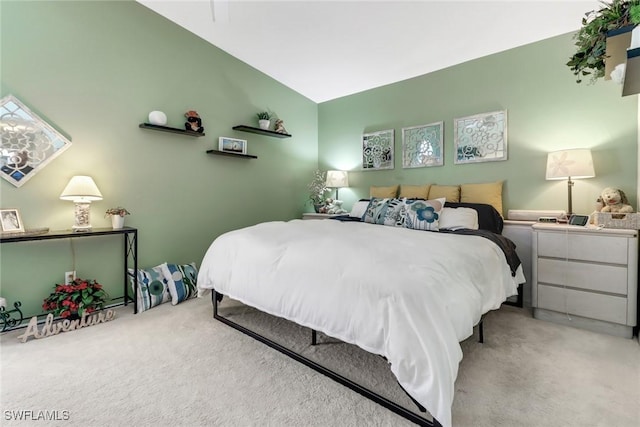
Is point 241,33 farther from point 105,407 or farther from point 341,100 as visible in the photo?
point 105,407

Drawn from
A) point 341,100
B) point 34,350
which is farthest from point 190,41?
point 34,350

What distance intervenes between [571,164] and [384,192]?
197 cm

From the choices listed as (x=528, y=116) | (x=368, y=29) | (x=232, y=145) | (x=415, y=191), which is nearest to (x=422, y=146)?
(x=415, y=191)

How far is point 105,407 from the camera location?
145 centimetres

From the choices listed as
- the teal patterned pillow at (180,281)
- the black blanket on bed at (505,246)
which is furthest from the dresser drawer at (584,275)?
the teal patterned pillow at (180,281)

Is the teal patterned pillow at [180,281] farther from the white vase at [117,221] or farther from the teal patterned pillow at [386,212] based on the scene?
the teal patterned pillow at [386,212]

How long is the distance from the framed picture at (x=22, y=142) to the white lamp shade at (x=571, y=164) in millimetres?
4426

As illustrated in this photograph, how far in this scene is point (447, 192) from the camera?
3.44 meters

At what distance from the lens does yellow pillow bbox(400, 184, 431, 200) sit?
143 inches

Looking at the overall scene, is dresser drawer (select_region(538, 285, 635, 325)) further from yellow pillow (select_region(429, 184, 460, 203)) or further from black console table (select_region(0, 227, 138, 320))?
black console table (select_region(0, 227, 138, 320))

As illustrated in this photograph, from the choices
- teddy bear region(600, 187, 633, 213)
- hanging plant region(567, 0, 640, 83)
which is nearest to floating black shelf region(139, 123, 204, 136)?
hanging plant region(567, 0, 640, 83)

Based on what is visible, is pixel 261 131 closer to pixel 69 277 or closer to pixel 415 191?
pixel 415 191

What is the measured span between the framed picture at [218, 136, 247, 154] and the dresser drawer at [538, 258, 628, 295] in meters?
3.50

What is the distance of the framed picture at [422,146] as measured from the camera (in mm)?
3684
